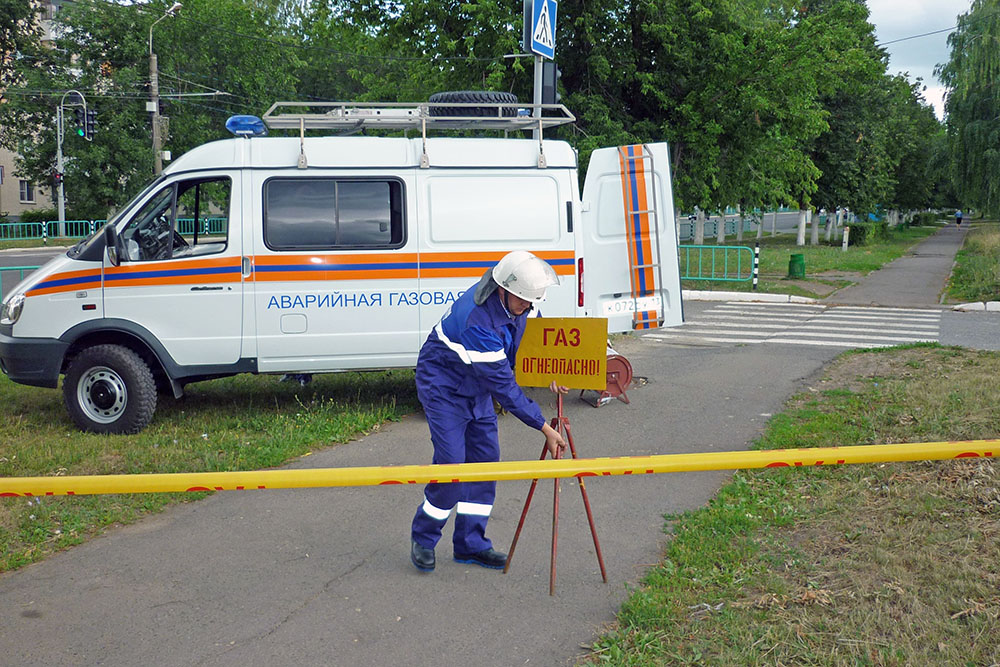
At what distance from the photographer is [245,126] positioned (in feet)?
27.4

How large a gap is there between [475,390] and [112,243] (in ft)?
15.1

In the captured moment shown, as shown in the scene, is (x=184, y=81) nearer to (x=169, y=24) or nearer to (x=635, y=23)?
(x=169, y=24)

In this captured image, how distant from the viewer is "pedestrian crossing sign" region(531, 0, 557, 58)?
38.5ft

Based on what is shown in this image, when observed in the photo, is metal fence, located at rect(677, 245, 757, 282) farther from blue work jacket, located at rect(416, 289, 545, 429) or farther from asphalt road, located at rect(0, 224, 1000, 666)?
blue work jacket, located at rect(416, 289, 545, 429)

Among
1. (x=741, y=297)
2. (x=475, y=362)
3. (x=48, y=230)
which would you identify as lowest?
(x=741, y=297)

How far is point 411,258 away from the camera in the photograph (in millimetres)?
8523

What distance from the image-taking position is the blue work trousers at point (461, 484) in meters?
4.88

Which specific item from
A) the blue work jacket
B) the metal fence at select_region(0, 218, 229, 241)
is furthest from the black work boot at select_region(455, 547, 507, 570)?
the metal fence at select_region(0, 218, 229, 241)

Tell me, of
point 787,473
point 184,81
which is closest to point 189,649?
point 787,473

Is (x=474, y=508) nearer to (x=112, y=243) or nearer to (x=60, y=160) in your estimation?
(x=112, y=243)

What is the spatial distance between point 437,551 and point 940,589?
9.05 feet

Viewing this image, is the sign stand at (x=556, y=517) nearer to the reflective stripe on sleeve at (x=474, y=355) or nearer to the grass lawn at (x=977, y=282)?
the reflective stripe on sleeve at (x=474, y=355)

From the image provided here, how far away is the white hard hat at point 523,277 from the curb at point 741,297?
1624 cm

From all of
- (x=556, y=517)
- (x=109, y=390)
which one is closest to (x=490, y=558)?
(x=556, y=517)
